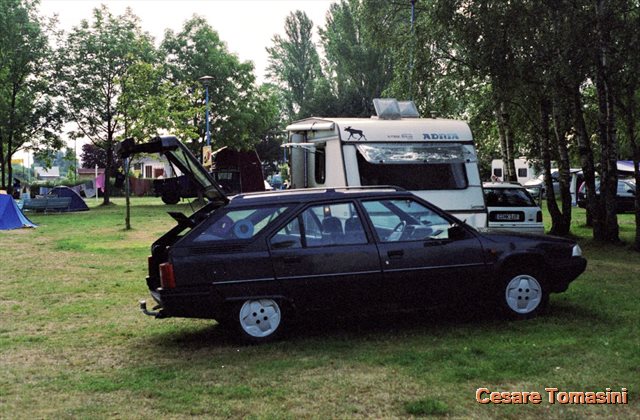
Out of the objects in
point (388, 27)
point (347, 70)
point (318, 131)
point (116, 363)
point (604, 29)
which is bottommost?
point (116, 363)

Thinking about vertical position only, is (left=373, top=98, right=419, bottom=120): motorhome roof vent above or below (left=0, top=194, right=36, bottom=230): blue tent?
above

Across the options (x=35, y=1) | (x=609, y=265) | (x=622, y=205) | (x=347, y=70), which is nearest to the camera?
(x=609, y=265)

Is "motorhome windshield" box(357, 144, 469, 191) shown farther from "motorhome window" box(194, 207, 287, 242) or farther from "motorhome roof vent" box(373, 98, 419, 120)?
"motorhome window" box(194, 207, 287, 242)

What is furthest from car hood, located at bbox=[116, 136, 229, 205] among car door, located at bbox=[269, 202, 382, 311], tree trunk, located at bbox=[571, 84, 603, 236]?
tree trunk, located at bbox=[571, 84, 603, 236]

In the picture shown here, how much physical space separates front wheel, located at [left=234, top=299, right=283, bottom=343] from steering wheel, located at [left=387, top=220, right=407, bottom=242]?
133 centimetres

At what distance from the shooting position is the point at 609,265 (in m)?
13.0

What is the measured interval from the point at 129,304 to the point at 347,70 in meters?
49.2

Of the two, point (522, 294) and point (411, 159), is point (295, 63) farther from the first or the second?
point (522, 294)

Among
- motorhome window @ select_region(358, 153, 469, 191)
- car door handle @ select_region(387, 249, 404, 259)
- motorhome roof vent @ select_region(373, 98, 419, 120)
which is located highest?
motorhome roof vent @ select_region(373, 98, 419, 120)

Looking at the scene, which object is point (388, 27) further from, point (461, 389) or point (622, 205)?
point (461, 389)

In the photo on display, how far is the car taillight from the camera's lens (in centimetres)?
675

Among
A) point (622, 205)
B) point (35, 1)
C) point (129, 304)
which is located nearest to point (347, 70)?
point (35, 1)

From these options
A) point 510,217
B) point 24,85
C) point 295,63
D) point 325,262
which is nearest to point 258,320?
point 325,262

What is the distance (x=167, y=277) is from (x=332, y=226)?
1.68 metres
